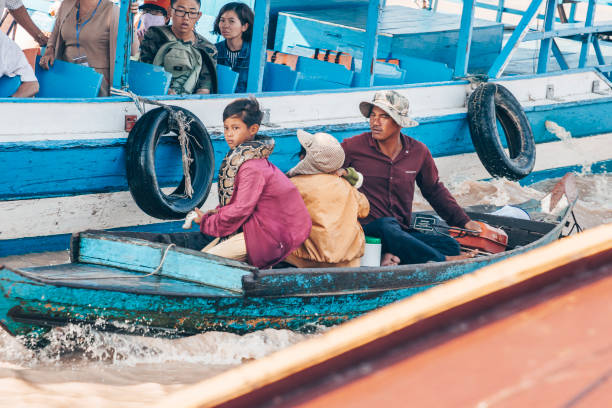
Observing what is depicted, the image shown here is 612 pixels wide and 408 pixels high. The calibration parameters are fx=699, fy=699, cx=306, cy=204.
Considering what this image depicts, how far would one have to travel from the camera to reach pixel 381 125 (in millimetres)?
4504

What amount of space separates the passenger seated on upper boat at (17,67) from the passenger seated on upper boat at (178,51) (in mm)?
1003

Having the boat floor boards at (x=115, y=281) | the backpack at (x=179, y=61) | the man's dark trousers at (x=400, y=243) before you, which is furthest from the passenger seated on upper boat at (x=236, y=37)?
the boat floor boards at (x=115, y=281)

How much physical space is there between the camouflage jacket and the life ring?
289cm

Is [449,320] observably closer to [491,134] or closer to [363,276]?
[363,276]

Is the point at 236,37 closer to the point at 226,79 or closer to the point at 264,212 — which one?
the point at 226,79

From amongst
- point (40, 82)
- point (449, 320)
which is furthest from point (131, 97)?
point (449, 320)

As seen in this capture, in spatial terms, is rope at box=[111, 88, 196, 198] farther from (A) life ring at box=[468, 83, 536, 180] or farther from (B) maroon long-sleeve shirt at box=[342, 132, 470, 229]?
(A) life ring at box=[468, 83, 536, 180]

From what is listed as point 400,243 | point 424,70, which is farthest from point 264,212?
point 424,70

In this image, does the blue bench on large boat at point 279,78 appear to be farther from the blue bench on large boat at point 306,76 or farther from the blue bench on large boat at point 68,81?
the blue bench on large boat at point 68,81

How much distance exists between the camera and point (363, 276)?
396 centimetres

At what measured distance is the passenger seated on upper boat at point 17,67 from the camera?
4.63 meters

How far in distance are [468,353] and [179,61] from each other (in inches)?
191

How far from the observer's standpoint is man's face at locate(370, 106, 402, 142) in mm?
4492

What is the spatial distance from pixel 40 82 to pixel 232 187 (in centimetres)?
216
